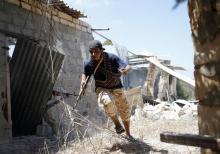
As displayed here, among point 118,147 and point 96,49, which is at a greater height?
point 96,49

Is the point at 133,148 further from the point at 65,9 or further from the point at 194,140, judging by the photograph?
the point at 65,9

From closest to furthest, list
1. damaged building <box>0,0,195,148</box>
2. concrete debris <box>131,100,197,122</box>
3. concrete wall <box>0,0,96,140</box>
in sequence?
damaged building <box>0,0,195,148</box> → concrete wall <box>0,0,96,140</box> → concrete debris <box>131,100,197,122</box>

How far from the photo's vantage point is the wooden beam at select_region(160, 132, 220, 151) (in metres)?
2.08

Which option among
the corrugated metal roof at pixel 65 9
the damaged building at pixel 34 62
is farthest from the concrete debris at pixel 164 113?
the corrugated metal roof at pixel 65 9

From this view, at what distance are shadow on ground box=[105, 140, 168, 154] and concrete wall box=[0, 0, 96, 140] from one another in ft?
7.99

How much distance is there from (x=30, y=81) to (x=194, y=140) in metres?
6.17

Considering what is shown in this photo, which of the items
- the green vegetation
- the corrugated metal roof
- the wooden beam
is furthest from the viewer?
the green vegetation

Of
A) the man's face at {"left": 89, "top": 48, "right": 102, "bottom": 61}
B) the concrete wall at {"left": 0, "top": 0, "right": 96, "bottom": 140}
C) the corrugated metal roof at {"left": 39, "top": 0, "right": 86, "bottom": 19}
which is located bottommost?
the man's face at {"left": 89, "top": 48, "right": 102, "bottom": 61}

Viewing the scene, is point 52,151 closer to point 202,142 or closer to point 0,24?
point 0,24

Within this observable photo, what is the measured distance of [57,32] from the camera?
8.77 metres

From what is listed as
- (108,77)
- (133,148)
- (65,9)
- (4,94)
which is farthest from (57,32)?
(133,148)

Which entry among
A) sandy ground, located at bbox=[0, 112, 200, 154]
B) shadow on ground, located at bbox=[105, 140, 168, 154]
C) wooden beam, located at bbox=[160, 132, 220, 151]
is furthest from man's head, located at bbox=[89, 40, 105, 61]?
wooden beam, located at bbox=[160, 132, 220, 151]

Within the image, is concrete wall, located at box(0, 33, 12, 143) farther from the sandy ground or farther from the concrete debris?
the concrete debris

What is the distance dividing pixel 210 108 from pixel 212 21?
1.70 feet
